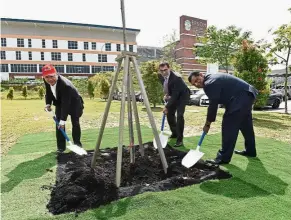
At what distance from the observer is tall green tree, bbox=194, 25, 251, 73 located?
2109cm

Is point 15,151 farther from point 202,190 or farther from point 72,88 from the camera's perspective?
point 202,190

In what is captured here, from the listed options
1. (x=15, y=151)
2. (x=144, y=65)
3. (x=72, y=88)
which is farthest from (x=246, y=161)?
(x=144, y=65)

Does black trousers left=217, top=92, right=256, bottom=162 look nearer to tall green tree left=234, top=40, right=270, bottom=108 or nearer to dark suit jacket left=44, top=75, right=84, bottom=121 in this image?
dark suit jacket left=44, top=75, right=84, bottom=121

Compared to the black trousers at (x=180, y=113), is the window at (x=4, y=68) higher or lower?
higher

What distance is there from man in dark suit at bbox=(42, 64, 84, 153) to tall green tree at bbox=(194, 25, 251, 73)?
18.0 metres

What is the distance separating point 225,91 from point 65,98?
257 centimetres

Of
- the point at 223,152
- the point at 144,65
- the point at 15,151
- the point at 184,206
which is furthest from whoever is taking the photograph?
the point at 144,65

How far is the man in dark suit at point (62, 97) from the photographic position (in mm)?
4424

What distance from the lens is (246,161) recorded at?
446 centimetres

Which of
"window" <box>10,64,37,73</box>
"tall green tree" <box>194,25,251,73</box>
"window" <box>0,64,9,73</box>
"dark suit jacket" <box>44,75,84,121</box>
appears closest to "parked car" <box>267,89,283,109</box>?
"tall green tree" <box>194,25,251,73</box>

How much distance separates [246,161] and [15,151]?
4.34m

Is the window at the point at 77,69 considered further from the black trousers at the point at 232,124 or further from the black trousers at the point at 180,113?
the black trousers at the point at 232,124

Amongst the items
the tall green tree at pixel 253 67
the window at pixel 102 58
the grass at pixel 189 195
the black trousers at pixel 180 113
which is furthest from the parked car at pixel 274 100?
the window at pixel 102 58

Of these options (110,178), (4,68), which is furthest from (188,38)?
(110,178)
